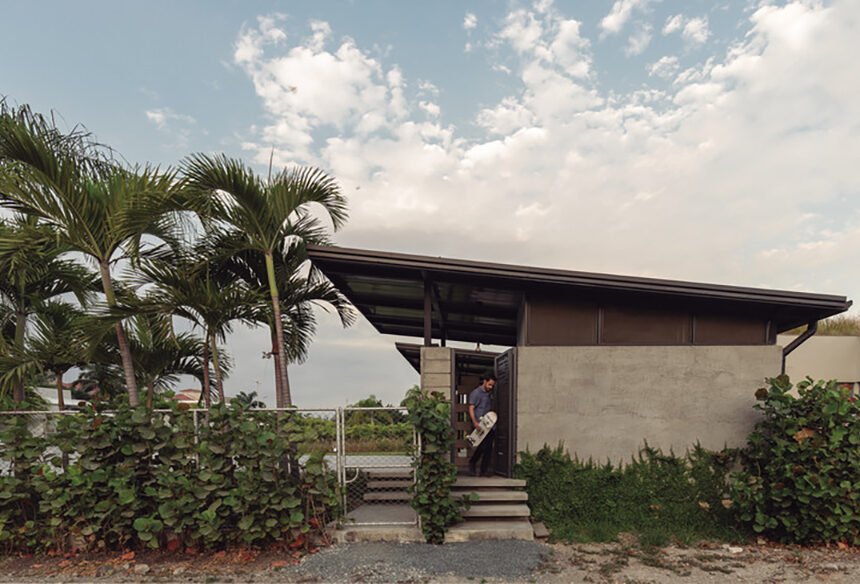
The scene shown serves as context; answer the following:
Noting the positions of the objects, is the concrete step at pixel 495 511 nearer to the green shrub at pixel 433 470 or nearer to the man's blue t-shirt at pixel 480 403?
the green shrub at pixel 433 470

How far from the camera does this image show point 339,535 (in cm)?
692

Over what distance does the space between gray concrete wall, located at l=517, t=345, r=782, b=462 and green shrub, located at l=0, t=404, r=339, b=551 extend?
3.29 meters

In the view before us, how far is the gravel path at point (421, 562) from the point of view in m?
5.95

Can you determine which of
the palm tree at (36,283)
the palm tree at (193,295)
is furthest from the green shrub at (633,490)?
the palm tree at (36,283)

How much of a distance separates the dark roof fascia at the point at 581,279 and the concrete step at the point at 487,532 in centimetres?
335

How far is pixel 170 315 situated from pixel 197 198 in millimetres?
2139

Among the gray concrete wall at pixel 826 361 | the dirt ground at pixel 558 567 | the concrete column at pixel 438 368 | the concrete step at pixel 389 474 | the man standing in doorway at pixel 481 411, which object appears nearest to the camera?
the dirt ground at pixel 558 567

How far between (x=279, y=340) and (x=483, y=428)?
357 centimetres

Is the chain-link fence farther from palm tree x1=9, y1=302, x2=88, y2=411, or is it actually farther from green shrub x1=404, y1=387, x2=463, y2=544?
palm tree x1=9, y1=302, x2=88, y2=411

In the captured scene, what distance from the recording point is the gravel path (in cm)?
595

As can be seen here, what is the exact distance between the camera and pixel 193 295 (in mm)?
8594

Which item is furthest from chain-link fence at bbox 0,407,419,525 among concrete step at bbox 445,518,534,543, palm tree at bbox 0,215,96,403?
palm tree at bbox 0,215,96,403

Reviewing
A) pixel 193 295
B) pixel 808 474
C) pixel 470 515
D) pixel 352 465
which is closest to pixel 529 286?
pixel 470 515

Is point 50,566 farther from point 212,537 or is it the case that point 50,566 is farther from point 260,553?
point 260,553
